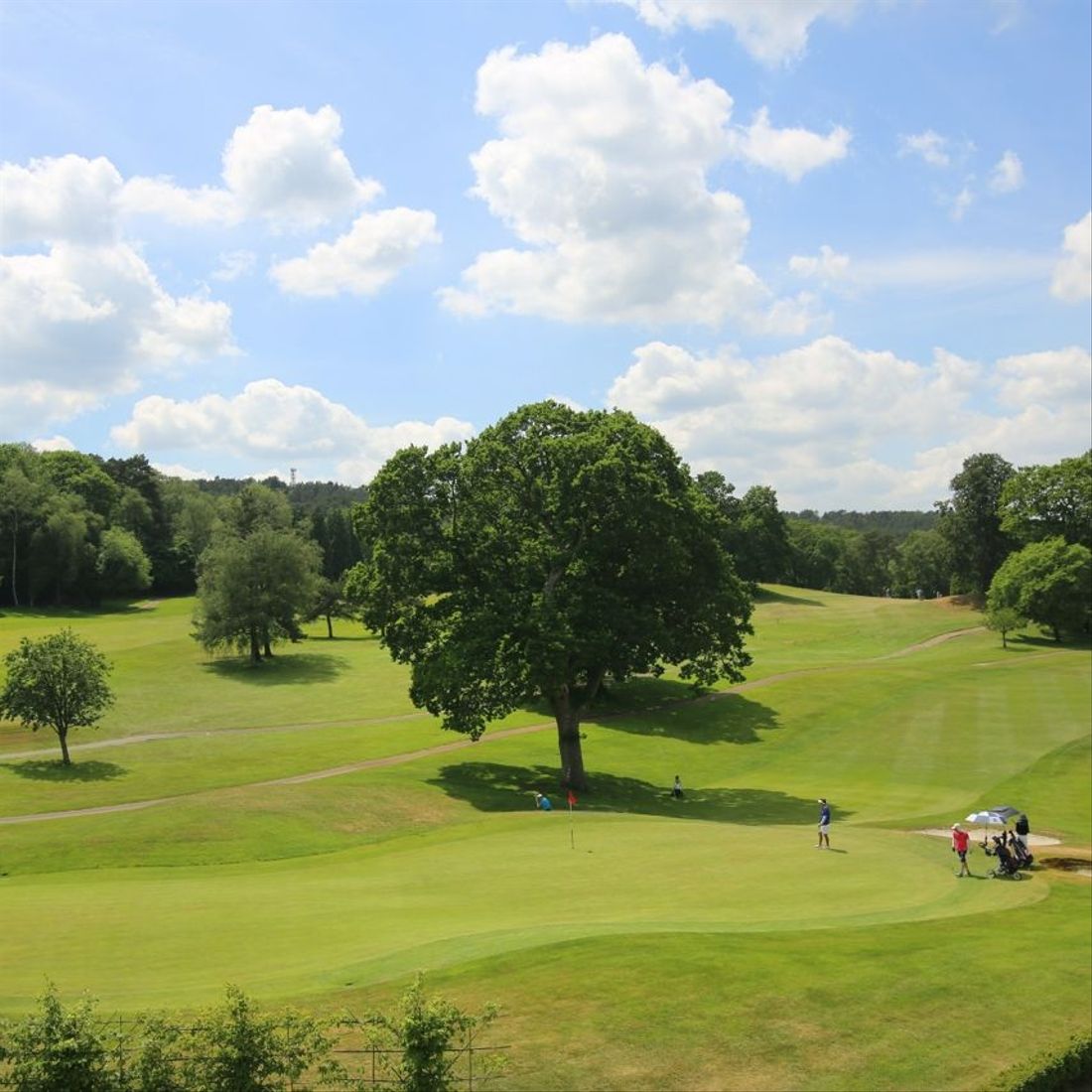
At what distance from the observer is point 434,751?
190ft

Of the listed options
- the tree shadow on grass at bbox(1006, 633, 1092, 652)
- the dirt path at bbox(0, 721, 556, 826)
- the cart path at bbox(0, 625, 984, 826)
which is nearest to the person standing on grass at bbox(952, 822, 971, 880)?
the dirt path at bbox(0, 721, 556, 826)

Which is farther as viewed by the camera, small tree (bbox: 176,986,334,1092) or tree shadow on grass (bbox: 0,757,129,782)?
tree shadow on grass (bbox: 0,757,129,782)

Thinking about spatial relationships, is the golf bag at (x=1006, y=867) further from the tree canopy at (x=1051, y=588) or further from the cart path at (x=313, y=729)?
the tree canopy at (x=1051, y=588)

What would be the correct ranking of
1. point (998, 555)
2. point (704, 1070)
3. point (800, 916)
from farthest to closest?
point (998, 555)
point (800, 916)
point (704, 1070)

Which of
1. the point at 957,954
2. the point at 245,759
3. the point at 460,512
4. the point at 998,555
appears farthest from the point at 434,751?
the point at 998,555

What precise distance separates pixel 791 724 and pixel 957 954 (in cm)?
4762

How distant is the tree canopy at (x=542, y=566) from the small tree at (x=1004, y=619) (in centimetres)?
6696

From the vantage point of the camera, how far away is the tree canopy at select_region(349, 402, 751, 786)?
152ft

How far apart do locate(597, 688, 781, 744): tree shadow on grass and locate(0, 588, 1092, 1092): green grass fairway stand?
1.04 feet

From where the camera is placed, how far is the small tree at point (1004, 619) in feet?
343

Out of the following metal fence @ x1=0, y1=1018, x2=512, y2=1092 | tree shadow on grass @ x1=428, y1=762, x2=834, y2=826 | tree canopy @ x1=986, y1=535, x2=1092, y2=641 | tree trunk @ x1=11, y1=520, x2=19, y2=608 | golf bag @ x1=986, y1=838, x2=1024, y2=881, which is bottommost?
tree shadow on grass @ x1=428, y1=762, x2=834, y2=826

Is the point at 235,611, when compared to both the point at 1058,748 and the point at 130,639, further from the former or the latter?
the point at 1058,748

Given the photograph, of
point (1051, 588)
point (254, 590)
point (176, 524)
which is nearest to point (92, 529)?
point (176, 524)

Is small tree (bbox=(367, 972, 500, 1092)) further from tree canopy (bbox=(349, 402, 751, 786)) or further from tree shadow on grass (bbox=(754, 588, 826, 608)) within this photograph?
tree shadow on grass (bbox=(754, 588, 826, 608))
